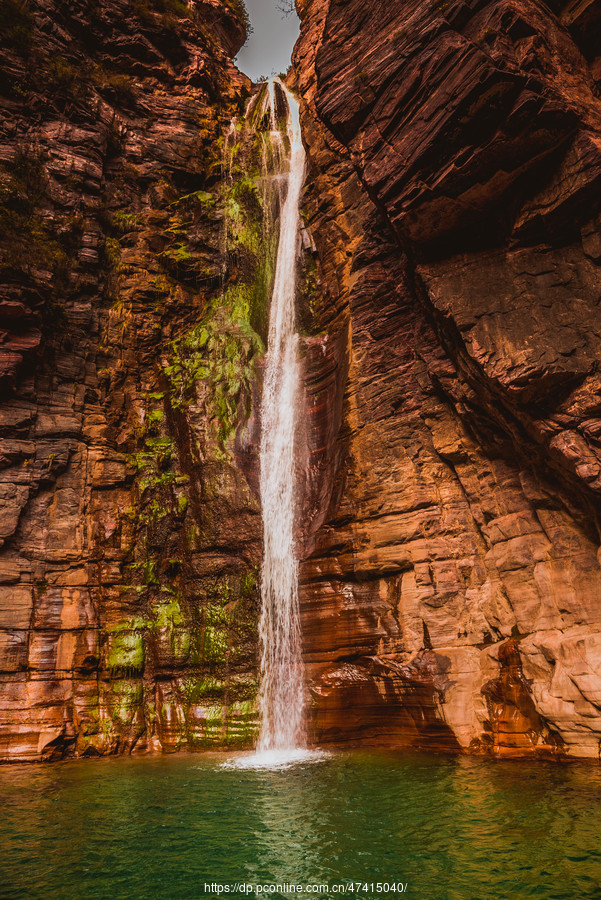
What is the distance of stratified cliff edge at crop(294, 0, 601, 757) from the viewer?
31.2 feet

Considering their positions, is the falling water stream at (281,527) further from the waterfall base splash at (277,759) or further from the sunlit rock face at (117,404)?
the sunlit rock face at (117,404)

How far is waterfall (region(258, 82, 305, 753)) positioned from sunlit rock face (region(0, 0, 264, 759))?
19.2 inches

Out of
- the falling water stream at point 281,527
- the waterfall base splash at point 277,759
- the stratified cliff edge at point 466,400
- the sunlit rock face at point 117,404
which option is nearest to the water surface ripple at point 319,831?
the waterfall base splash at point 277,759

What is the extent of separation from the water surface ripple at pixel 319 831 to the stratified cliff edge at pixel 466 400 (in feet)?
5.78

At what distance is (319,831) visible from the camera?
641 centimetres

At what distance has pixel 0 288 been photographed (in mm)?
15070

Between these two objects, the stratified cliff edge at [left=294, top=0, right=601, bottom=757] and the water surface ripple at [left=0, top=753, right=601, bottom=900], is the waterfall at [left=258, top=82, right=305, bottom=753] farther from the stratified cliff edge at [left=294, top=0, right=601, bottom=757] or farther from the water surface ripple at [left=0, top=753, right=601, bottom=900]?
the water surface ripple at [left=0, top=753, right=601, bottom=900]

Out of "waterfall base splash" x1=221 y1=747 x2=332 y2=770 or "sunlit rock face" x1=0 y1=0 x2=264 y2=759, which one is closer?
"waterfall base splash" x1=221 y1=747 x2=332 y2=770

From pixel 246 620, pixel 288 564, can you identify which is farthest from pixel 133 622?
pixel 288 564

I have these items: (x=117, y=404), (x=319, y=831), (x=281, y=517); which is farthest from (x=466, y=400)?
(x=117, y=404)

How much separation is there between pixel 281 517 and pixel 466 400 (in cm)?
564

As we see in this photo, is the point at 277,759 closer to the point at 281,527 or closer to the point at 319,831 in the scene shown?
the point at 319,831

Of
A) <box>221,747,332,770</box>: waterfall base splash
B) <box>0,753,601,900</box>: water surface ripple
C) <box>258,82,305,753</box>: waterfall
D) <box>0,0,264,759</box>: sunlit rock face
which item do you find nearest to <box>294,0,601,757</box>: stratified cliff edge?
<box>258,82,305,753</box>: waterfall

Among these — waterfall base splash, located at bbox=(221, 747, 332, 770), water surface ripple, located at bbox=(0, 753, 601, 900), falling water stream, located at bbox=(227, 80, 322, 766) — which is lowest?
water surface ripple, located at bbox=(0, 753, 601, 900)
